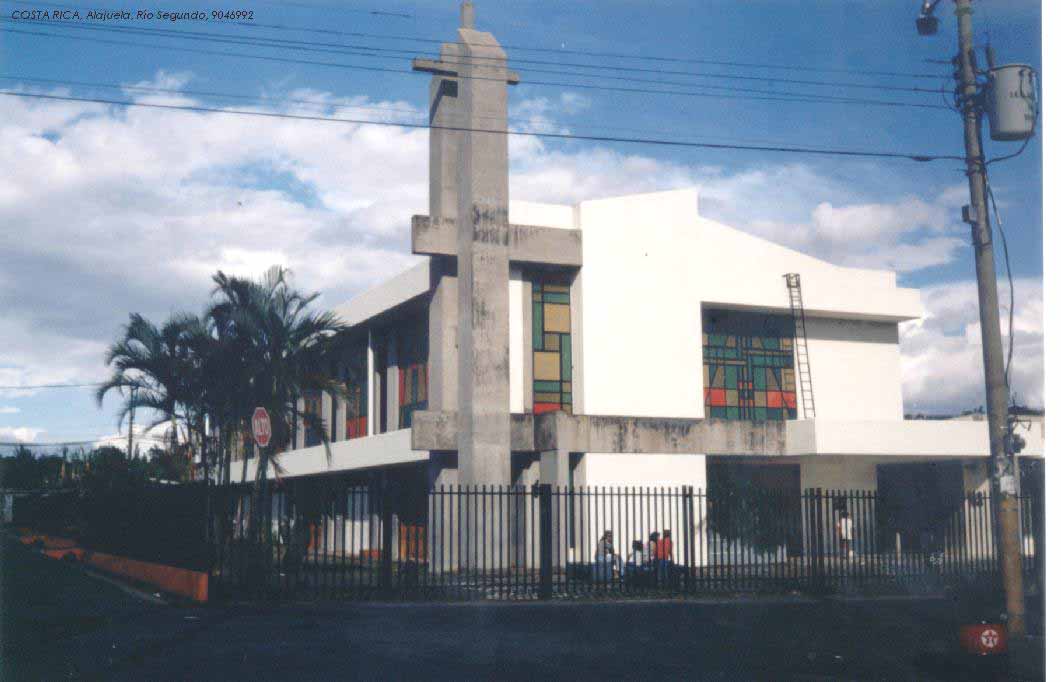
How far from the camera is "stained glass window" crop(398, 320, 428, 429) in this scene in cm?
3547

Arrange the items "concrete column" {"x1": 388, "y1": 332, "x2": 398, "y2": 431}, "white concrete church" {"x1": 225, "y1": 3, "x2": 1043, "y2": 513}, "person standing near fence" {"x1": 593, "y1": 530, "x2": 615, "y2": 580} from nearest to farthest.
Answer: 1. "person standing near fence" {"x1": 593, "y1": 530, "x2": 615, "y2": 580}
2. "white concrete church" {"x1": 225, "y1": 3, "x2": 1043, "y2": 513}
3. "concrete column" {"x1": 388, "y1": 332, "x2": 398, "y2": 431}

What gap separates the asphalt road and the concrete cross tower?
8.54 metres

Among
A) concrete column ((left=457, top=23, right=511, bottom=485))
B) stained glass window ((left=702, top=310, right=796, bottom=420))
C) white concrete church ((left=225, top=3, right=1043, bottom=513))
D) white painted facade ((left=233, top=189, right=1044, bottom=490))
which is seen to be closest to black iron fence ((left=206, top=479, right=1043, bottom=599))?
concrete column ((left=457, top=23, right=511, bottom=485))

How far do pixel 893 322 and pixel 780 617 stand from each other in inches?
893

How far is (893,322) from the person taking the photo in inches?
1499

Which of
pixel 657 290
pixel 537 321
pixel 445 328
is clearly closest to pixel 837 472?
pixel 657 290

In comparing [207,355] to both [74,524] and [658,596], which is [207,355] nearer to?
[658,596]

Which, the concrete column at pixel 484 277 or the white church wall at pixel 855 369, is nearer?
the concrete column at pixel 484 277

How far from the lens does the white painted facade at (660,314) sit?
1209 inches

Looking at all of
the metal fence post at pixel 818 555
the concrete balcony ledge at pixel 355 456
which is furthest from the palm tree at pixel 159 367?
the metal fence post at pixel 818 555

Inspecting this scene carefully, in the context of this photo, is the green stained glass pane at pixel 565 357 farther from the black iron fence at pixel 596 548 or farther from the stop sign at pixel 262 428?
the stop sign at pixel 262 428

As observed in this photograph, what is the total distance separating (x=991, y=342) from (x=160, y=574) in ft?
48.8

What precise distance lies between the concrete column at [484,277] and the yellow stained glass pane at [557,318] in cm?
415

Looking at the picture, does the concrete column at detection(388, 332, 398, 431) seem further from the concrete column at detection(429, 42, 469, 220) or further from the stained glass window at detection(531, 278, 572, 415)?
the concrete column at detection(429, 42, 469, 220)
